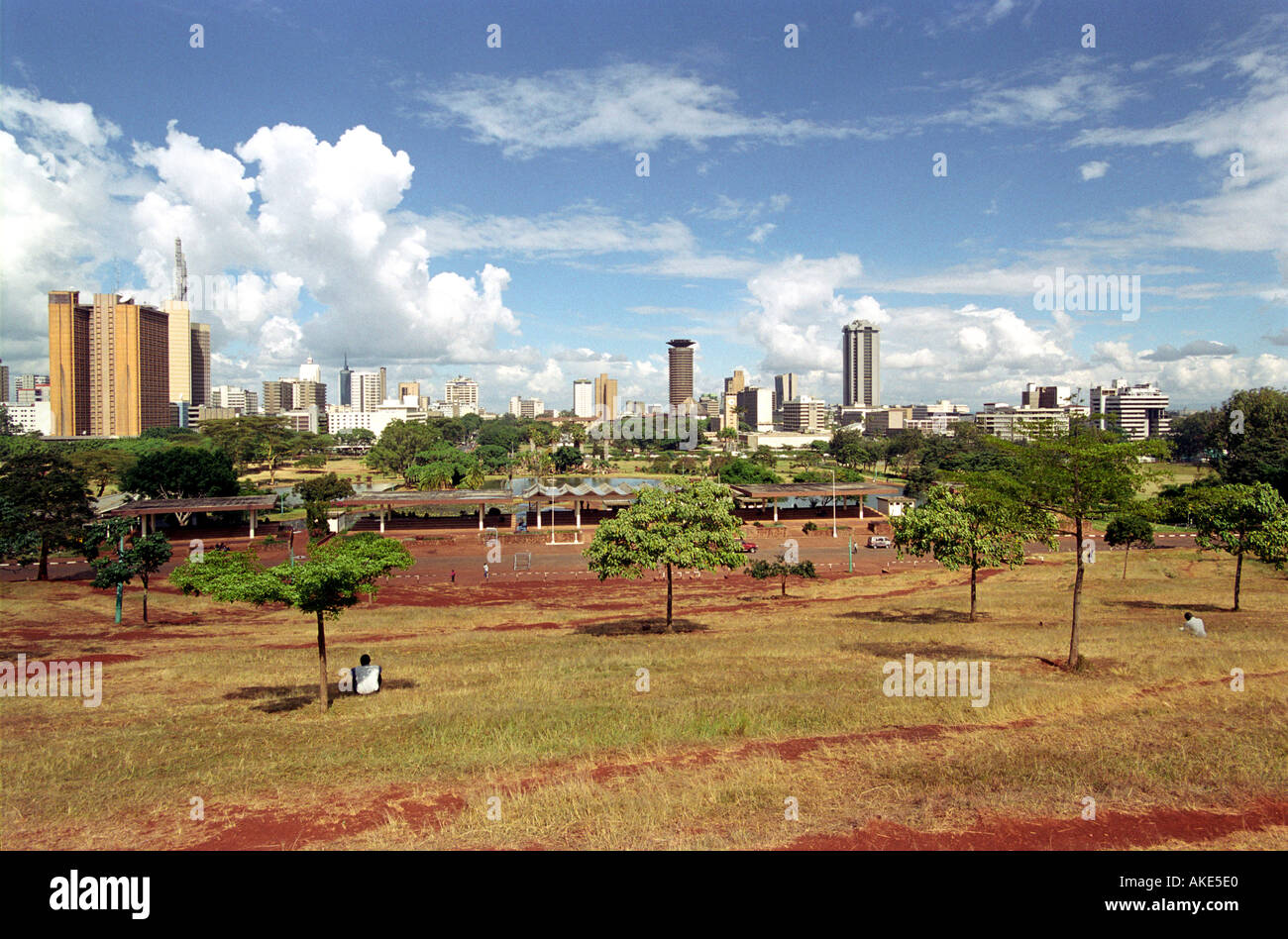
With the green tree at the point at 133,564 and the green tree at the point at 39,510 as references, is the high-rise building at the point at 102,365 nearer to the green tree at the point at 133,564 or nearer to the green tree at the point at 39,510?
the green tree at the point at 39,510

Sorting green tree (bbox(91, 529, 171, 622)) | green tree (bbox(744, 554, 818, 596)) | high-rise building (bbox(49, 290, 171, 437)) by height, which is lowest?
green tree (bbox(744, 554, 818, 596))

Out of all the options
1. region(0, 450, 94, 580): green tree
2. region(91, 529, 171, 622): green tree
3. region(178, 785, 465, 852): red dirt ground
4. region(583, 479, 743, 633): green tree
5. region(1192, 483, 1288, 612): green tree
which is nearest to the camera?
region(178, 785, 465, 852): red dirt ground

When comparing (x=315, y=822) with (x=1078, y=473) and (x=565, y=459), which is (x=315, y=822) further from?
(x=565, y=459)

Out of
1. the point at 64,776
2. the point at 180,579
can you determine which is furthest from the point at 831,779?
the point at 180,579

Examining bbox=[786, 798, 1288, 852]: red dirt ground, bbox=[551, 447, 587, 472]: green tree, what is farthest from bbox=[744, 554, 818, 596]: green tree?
bbox=[551, 447, 587, 472]: green tree

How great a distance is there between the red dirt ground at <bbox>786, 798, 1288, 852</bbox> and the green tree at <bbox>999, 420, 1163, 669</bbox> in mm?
9251

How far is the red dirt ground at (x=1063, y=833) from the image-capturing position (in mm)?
8789

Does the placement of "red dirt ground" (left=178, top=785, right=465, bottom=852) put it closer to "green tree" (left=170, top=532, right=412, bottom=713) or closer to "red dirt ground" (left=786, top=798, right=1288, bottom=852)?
"red dirt ground" (left=786, top=798, right=1288, bottom=852)

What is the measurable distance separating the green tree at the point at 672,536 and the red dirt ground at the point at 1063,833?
58.2 feet

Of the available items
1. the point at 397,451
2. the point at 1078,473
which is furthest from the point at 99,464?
the point at 1078,473

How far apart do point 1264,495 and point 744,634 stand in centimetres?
2267

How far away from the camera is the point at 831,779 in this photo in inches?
441

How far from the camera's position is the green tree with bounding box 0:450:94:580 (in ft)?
136

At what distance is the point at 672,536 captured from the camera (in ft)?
90.4
